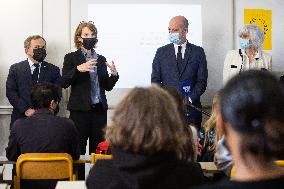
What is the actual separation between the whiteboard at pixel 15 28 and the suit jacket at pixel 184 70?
1498mm

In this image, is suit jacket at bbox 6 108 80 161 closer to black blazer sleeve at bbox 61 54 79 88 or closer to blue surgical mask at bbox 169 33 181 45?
black blazer sleeve at bbox 61 54 79 88

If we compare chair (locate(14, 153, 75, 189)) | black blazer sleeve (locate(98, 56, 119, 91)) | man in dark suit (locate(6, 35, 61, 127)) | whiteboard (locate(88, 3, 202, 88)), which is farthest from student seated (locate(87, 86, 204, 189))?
whiteboard (locate(88, 3, 202, 88))

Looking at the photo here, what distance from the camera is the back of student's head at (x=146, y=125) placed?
1.87 meters

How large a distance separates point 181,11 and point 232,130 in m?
4.80

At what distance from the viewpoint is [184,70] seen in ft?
18.0

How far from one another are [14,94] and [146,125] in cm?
377

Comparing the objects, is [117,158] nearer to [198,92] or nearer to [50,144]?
[50,144]

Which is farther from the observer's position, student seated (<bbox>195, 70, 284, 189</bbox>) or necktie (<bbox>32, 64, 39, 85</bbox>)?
necktie (<bbox>32, 64, 39, 85</bbox>)

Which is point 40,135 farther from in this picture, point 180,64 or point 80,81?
point 180,64

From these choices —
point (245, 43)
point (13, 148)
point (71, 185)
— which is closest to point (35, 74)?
point (13, 148)

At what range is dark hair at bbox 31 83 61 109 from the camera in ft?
12.1

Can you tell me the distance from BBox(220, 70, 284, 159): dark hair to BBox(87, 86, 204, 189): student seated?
59cm

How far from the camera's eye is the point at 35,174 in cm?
329

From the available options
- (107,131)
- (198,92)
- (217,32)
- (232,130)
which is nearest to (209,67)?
(217,32)
